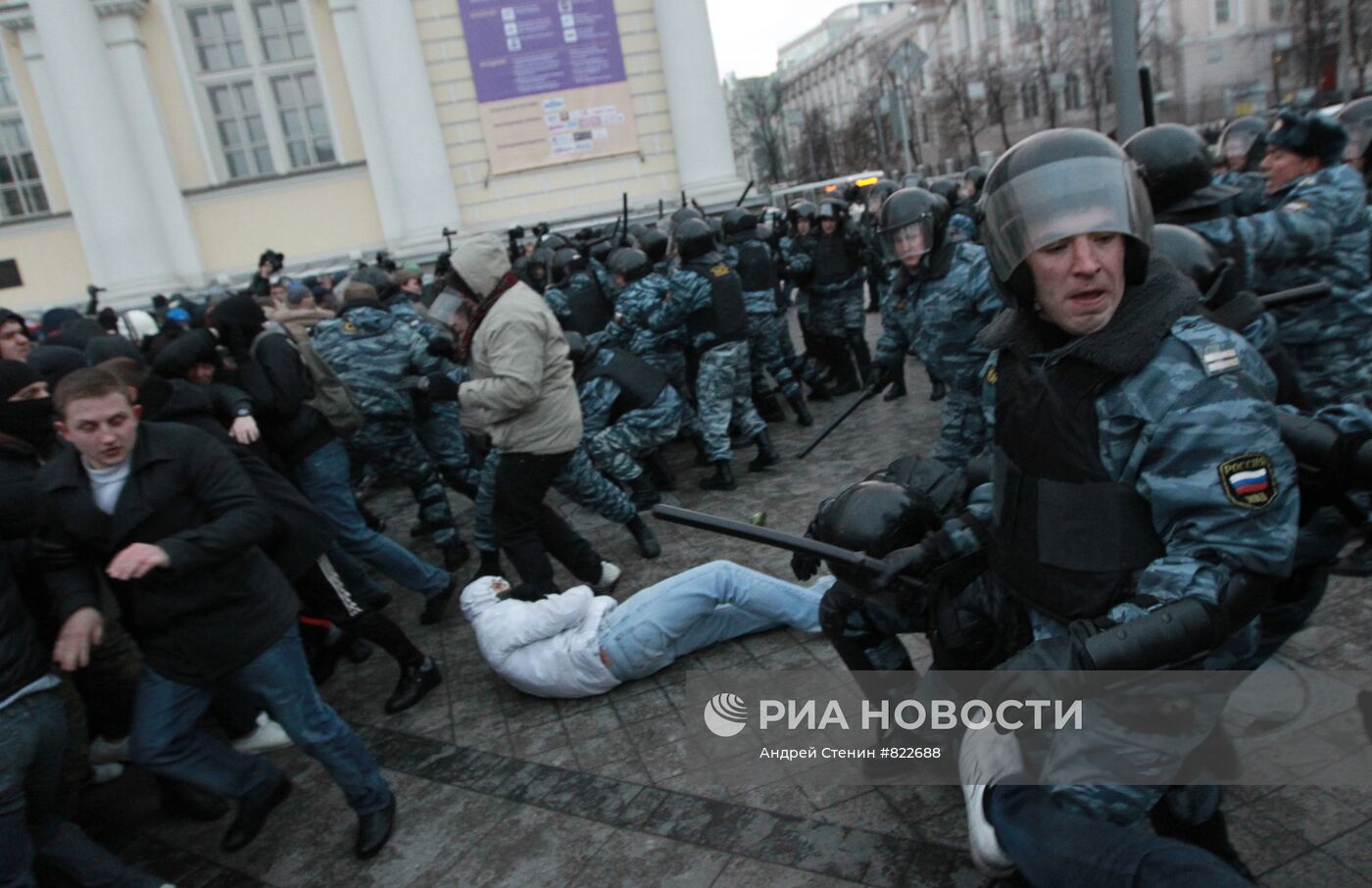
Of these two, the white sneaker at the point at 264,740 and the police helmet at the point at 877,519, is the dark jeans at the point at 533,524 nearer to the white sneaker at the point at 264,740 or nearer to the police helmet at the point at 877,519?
the white sneaker at the point at 264,740

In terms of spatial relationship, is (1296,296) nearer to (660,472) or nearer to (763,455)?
(763,455)

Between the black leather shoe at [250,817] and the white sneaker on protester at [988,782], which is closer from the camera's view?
the white sneaker on protester at [988,782]

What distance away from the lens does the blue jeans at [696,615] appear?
13.1 ft

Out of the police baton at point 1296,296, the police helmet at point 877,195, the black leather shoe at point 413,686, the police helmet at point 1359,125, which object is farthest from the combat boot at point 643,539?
the police helmet at point 1359,125

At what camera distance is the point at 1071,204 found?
1847 mm

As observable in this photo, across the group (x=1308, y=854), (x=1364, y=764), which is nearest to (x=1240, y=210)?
(x=1364, y=764)

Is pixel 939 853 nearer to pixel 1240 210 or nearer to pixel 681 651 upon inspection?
pixel 681 651

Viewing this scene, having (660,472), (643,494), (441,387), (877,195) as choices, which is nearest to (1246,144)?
(877,195)

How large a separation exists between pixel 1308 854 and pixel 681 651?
94.2 inches

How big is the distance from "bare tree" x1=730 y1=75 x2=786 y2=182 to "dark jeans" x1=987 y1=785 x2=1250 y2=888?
59.7m

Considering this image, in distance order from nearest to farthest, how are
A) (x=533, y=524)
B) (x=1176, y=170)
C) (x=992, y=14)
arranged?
(x=1176, y=170) → (x=533, y=524) → (x=992, y=14)

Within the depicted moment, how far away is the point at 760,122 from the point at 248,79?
51.5m

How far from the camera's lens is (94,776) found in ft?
13.6

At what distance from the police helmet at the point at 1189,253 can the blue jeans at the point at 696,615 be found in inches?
77.5
